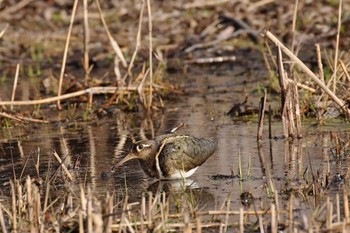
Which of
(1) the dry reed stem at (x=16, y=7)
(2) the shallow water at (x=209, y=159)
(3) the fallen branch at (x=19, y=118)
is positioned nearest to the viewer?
(2) the shallow water at (x=209, y=159)

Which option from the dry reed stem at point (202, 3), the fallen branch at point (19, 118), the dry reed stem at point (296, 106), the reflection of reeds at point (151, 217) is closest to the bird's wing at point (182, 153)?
the reflection of reeds at point (151, 217)

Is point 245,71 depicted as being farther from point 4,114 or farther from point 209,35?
point 4,114

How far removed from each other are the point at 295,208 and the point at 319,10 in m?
11.8

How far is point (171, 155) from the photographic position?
8.32m

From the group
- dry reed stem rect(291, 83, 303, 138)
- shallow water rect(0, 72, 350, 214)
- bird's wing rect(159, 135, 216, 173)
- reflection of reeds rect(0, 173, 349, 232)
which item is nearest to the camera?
reflection of reeds rect(0, 173, 349, 232)

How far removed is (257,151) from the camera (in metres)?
9.57

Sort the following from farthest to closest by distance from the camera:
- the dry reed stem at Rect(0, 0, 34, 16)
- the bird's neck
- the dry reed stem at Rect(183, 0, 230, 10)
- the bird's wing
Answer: the dry reed stem at Rect(0, 0, 34, 16) → the dry reed stem at Rect(183, 0, 230, 10) → the bird's neck → the bird's wing

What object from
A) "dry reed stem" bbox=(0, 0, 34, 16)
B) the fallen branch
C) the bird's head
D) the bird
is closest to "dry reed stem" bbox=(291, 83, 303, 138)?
the bird

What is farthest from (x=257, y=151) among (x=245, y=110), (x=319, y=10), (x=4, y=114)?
(x=319, y=10)

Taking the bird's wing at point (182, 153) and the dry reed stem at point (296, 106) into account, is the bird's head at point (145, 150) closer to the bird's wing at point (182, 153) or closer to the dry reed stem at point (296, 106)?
the bird's wing at point (182, 153)

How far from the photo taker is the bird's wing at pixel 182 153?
830 centimetres

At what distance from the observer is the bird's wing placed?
830 centimetres

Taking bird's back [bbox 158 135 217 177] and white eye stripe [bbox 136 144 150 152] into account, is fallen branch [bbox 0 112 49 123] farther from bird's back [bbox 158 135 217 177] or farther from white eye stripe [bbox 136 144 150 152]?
bird's back [bbox 158 135 217 177]

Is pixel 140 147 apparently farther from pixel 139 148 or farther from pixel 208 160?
pixel 208 160
